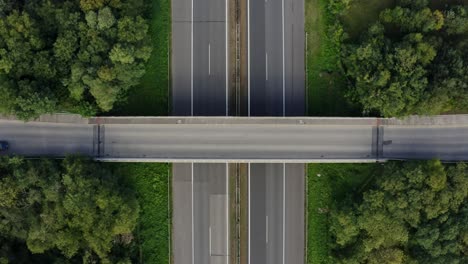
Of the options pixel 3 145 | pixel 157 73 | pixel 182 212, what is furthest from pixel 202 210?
pixel 3 145

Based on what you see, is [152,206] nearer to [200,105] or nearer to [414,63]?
[200,105]

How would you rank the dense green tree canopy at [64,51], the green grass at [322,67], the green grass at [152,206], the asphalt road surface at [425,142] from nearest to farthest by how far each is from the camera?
the dense green tree canopy at [64,51] → the asphalt road surface at [425,142] → the green grass at [322,67] → the green grass at [152,206]

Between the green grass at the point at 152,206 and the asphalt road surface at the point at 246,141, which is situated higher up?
the asphalt road surface at the point at 246,141

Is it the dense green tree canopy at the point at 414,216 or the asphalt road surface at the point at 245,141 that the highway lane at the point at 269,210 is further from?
the dense green tree canopy at the point at 414,216

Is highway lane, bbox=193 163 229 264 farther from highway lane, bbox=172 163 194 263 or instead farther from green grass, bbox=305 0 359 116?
green grass, bbox=305 0 359 116

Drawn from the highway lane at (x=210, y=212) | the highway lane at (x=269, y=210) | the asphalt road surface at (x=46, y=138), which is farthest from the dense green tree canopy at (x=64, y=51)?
the highway lane at (x=269, y=210)

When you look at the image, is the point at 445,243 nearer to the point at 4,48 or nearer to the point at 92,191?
the point at 92,191
